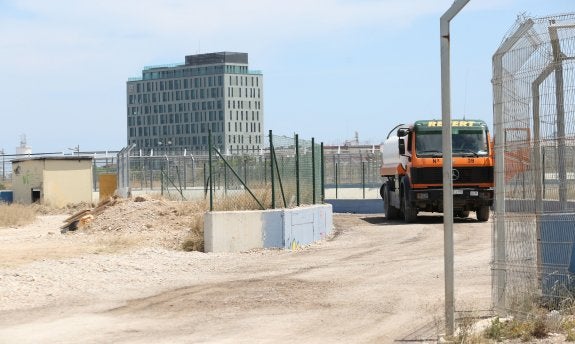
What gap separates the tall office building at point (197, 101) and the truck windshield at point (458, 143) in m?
137

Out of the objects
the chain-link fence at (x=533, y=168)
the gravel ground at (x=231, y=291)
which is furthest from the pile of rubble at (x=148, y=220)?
the chain-link fence at (x=533, y=168)

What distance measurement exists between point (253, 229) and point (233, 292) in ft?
21.7

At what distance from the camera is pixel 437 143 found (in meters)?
29.5

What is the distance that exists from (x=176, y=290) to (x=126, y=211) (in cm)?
1298

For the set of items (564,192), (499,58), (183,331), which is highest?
(499,58)

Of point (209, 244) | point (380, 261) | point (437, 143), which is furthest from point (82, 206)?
point (380, 261)

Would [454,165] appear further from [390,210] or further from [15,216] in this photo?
[15,216]

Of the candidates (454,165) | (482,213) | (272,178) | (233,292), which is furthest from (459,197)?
(233,292)

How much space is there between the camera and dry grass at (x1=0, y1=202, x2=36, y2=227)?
3350 cm

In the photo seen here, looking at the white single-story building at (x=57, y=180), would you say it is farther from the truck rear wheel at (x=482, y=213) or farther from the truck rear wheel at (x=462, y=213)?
the truck rear wheel at (x=482, y=213)

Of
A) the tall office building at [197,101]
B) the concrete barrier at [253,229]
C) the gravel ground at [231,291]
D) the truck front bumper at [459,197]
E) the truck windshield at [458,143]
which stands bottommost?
the gravel ground at [231,291]

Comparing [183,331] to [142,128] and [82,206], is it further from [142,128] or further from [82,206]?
[142,128]

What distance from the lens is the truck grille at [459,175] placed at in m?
29.1

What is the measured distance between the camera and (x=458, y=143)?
29188 millimetres
